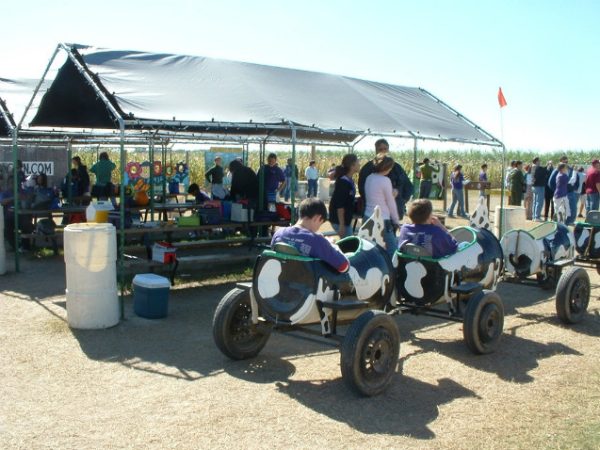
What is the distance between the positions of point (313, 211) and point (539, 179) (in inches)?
586

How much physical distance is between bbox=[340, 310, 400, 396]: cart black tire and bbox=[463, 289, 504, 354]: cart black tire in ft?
3.49

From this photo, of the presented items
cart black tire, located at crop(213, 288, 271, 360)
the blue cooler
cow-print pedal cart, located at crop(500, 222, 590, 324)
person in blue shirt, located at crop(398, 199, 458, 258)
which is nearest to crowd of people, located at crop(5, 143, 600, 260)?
person in blue shirt, located at crop(398, 199, 458, 258)

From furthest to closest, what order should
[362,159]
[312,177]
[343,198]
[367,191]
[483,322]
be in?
[362,159] < [312,177] < [343,198] < [367,191] < [483,322]

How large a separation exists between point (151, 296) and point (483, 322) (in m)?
3.54

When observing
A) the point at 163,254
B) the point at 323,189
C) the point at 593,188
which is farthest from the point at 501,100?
the point at 323,189

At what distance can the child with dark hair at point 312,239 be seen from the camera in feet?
17.0

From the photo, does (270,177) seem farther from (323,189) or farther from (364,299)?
(323,189)

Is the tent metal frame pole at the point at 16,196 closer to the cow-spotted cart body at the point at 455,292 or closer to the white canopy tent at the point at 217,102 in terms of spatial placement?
the white canopy tent at the point at 217,102

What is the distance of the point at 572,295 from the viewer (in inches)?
293

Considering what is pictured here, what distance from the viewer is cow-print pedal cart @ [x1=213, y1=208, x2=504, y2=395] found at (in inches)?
202

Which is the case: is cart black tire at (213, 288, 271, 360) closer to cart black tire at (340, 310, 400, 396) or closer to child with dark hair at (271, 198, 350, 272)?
child with dark hair at (271, 198, 350, 272)

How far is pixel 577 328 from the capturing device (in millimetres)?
7391

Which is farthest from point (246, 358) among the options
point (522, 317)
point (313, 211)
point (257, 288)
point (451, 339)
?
point (522, 317)

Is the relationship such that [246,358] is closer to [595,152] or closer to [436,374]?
[436,374]
